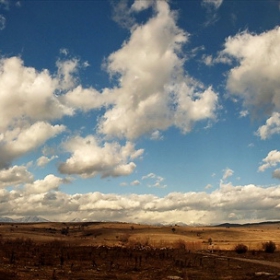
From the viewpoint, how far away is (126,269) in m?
46.4

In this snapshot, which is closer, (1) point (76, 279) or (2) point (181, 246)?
(1) point (76, 279)

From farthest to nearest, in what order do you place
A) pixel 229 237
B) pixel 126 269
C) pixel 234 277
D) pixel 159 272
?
pixel 229 237 < pixel 126 269 < pixel 159 272 < pixel 234 277

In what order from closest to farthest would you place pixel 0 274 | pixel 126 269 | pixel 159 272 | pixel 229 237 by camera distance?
pixel 0 274 < pixel 159 272 < pixel 126 269 < pixel 229 237

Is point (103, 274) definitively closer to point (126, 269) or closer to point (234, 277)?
point (126, 269)

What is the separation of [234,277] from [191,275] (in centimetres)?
485

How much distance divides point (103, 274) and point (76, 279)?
540 centimetres

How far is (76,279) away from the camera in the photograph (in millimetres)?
35781

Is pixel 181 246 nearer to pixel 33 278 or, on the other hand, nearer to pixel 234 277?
pixel 234 277

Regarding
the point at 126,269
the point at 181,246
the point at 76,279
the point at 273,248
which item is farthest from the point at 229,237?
the point at 76,279

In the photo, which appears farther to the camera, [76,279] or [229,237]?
[229,237]

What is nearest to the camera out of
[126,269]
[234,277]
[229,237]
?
[234,277]

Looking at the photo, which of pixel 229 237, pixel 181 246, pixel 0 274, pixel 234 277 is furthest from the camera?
pixel 229 237

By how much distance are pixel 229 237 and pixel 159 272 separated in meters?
123

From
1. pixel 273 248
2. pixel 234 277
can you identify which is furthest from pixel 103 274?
pixel 273 248
